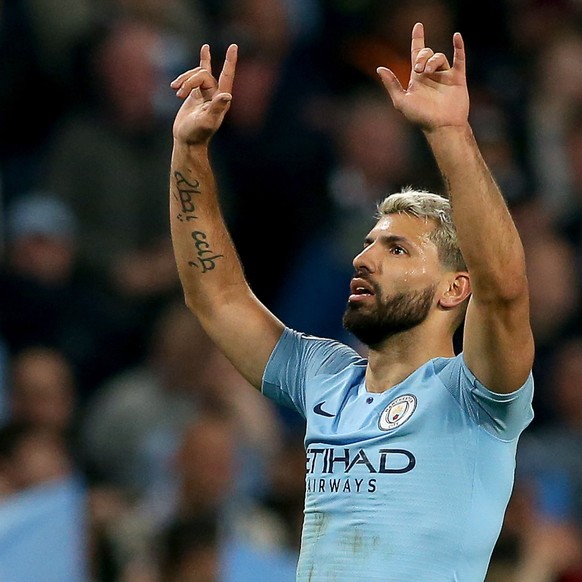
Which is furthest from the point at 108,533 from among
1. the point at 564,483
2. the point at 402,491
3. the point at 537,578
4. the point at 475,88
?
the point at 475,88

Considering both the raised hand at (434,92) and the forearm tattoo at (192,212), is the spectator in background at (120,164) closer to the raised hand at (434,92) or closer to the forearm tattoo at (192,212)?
the forearm tattoo at (192,212)

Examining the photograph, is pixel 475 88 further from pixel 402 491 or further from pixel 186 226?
pixel 402 491

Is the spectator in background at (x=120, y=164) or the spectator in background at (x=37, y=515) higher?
the spectator in background at (x=120, y=164)

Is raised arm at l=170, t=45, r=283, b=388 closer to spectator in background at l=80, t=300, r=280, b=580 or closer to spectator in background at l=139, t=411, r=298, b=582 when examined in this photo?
spectator in background at l=139, t=411, r=298, b=582

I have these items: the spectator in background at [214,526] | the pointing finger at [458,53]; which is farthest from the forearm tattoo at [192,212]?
the spectator in background at [214,526]

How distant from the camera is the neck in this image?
437cm

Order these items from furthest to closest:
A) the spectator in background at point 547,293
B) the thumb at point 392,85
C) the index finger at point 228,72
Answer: the spectator in background at point 547,293 → the index finger at point 228,72 → the thumb at point 392,85

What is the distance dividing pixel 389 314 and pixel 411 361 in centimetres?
15

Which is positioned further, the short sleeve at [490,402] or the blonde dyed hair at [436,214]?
the blonde dyed hair at [436,214]

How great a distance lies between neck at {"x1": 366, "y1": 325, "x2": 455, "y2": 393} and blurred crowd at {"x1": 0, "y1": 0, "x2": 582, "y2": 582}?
218 cm

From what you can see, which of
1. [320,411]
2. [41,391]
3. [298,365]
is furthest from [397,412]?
[41,391]

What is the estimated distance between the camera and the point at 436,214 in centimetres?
449

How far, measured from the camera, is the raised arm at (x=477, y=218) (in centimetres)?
385

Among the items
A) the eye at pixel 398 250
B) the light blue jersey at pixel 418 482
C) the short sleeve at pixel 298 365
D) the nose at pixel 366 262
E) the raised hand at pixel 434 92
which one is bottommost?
the light blue jersey at pixel 418 482
